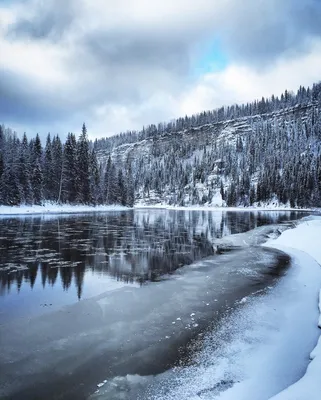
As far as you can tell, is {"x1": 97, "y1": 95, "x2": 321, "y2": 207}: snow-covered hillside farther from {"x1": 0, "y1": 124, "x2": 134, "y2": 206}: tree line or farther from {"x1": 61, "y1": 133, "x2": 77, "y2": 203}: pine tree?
{"x1": 61, "y1": 133, "x2": 77, "y2": 203}: pine tree

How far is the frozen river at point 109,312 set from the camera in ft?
18.3

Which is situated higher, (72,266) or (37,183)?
(37,183)

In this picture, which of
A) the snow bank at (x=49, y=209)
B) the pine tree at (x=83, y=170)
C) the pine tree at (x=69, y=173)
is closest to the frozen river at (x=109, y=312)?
the snow bank at (x=49, y=209)

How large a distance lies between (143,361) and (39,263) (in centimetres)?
1009

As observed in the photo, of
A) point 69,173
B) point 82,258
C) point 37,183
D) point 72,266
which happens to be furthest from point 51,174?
point 72,266

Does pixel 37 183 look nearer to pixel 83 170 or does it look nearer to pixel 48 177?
pixel 48 177

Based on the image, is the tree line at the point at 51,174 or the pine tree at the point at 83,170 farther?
the pine tree at the point at 83,170

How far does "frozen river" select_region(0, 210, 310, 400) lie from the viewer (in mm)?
5586

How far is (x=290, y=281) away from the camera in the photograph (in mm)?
12820

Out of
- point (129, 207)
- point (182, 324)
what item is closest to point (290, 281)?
point (182, 324)

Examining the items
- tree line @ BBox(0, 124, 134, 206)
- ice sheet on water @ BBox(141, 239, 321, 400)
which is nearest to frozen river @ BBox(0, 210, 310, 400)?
ice sheet on water @ BBox(141, 239, 321, 400)

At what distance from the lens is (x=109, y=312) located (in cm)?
884

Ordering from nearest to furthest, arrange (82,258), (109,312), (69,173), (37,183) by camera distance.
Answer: (109,312) < (82,258) < (37,183) < (69,173)

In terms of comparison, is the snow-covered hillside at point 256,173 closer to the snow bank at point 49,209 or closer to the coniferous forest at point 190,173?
the coniferous forest at point 190,173
